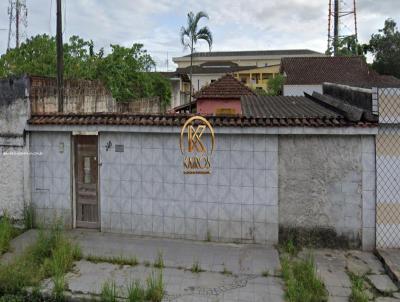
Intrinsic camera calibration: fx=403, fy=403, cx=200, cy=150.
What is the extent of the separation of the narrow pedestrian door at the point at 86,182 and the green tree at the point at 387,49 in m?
43.6

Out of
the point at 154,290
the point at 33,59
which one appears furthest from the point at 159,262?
the point at 33,59

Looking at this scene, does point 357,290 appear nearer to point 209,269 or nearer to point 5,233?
point 209,269

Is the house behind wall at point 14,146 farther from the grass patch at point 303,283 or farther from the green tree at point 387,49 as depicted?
the green tree at point 387,49

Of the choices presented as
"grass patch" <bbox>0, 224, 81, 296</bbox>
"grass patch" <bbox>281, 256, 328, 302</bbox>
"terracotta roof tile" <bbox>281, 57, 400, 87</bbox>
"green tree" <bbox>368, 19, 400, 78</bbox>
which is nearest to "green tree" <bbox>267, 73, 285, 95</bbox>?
"terracotta roof tile" <bbox>281, 57, 400, 87</bbox>

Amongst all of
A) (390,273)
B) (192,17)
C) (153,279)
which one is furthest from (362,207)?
(192,17)

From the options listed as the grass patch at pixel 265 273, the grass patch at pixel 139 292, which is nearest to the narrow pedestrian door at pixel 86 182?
the grass patch at pixel 139 292

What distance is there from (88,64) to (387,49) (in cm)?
3684

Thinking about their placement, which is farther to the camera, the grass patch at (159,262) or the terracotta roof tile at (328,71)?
the terracotta roof tile at (328,71)

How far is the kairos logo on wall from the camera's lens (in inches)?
318

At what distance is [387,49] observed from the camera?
147ft

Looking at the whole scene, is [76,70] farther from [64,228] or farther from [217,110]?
[64,228]

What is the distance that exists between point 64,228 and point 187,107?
1299 centimetres

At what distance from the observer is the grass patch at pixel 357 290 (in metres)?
5.73

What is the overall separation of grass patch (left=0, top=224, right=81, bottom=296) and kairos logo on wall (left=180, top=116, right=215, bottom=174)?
2.74 metres
